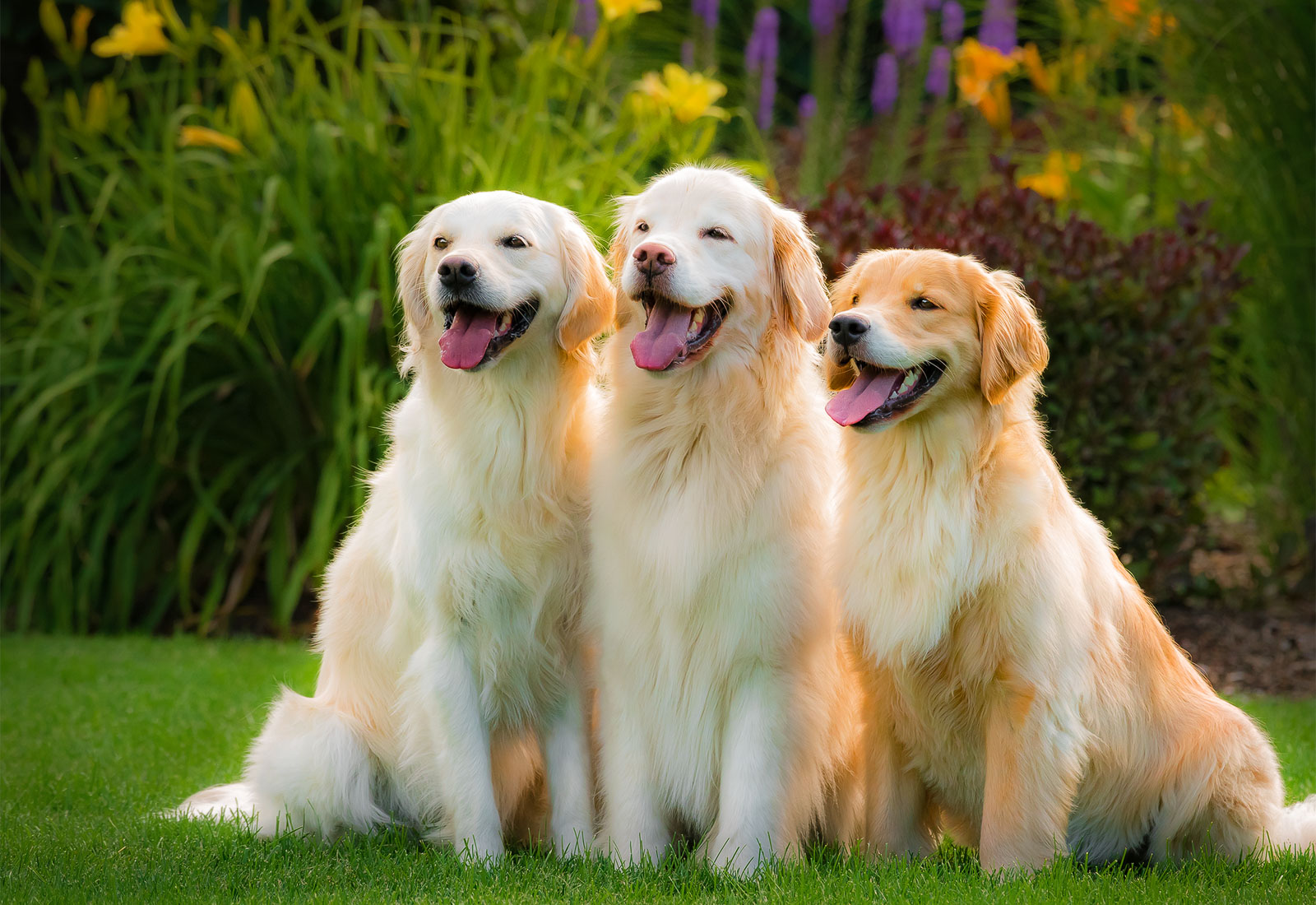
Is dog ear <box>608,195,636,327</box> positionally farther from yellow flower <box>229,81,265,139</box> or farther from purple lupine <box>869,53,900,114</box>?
purple lupine <box>869,53,900,114</box>

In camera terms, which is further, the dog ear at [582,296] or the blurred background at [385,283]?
the blurred background at [385,283]

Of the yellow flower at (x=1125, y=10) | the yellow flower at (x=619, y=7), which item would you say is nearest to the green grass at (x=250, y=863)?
the yellow flower at (x=619, y=7)

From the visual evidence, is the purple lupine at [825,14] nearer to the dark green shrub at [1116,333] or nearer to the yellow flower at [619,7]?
the yellow flower at [619,7]

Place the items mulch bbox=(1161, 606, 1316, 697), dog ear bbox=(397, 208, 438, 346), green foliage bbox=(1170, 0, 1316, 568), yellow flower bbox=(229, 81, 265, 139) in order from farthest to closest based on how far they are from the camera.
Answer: green foliage bbox=(1170, 0, 1316, 568), yellow flower bbox=(229, 81, 265, 139), mulch bbox=(1161, 606, 1316, 697), dog ear bbox=(397, 208, 438, 346)

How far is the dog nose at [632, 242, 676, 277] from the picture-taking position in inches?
117

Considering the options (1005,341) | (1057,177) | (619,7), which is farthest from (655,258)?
(1057,177)

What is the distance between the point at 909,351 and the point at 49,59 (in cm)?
660

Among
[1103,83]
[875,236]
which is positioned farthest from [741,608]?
[1103,83]

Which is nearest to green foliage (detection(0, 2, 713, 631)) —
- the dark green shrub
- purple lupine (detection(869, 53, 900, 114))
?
the dark green shrub

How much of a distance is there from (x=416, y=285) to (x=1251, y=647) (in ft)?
13.3

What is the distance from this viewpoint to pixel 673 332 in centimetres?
308

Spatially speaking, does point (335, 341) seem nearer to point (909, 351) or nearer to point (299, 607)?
point (299, 607)

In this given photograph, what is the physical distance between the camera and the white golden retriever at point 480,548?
3.21 metres

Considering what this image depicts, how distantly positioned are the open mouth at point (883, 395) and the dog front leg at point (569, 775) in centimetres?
103
